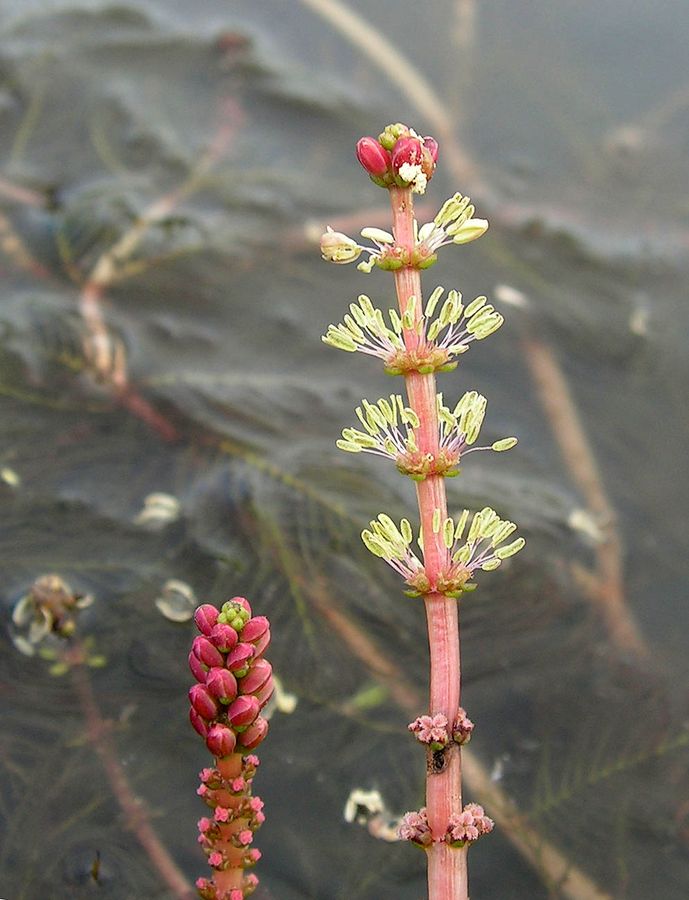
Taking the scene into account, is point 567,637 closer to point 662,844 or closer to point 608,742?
point 608,742

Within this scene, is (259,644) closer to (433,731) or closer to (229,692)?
(229,692)

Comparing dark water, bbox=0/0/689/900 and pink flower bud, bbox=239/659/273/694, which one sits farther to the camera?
dark water, bbox=0/0/689/900

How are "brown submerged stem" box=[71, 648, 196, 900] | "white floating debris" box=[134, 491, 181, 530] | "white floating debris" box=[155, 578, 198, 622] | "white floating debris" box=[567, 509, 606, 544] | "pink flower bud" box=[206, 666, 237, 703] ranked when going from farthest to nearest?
"white floating debris" box=[567, 509, 606, 544] < "white floating debris" box=[134, 491, 181, 530] < "white floating debris" box=[155, 578, 198, 622] < "brown submerged stem" box=[71, 648, 196, 900] < "pink flower bud" box=[206, 666, 237, 703]

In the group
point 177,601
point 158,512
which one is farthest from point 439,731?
point 158,512

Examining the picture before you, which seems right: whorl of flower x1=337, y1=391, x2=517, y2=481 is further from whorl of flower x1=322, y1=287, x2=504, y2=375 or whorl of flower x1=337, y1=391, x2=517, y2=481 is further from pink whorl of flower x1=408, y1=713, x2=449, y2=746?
pink whorl of flower x1=408, y1=713, x2=449, y2=746

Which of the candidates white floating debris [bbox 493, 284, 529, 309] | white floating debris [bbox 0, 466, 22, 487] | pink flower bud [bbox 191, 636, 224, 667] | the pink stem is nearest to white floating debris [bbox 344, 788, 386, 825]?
the pink stem

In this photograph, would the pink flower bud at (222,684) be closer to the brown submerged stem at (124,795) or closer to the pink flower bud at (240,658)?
the pink flower bud at (240,658)
